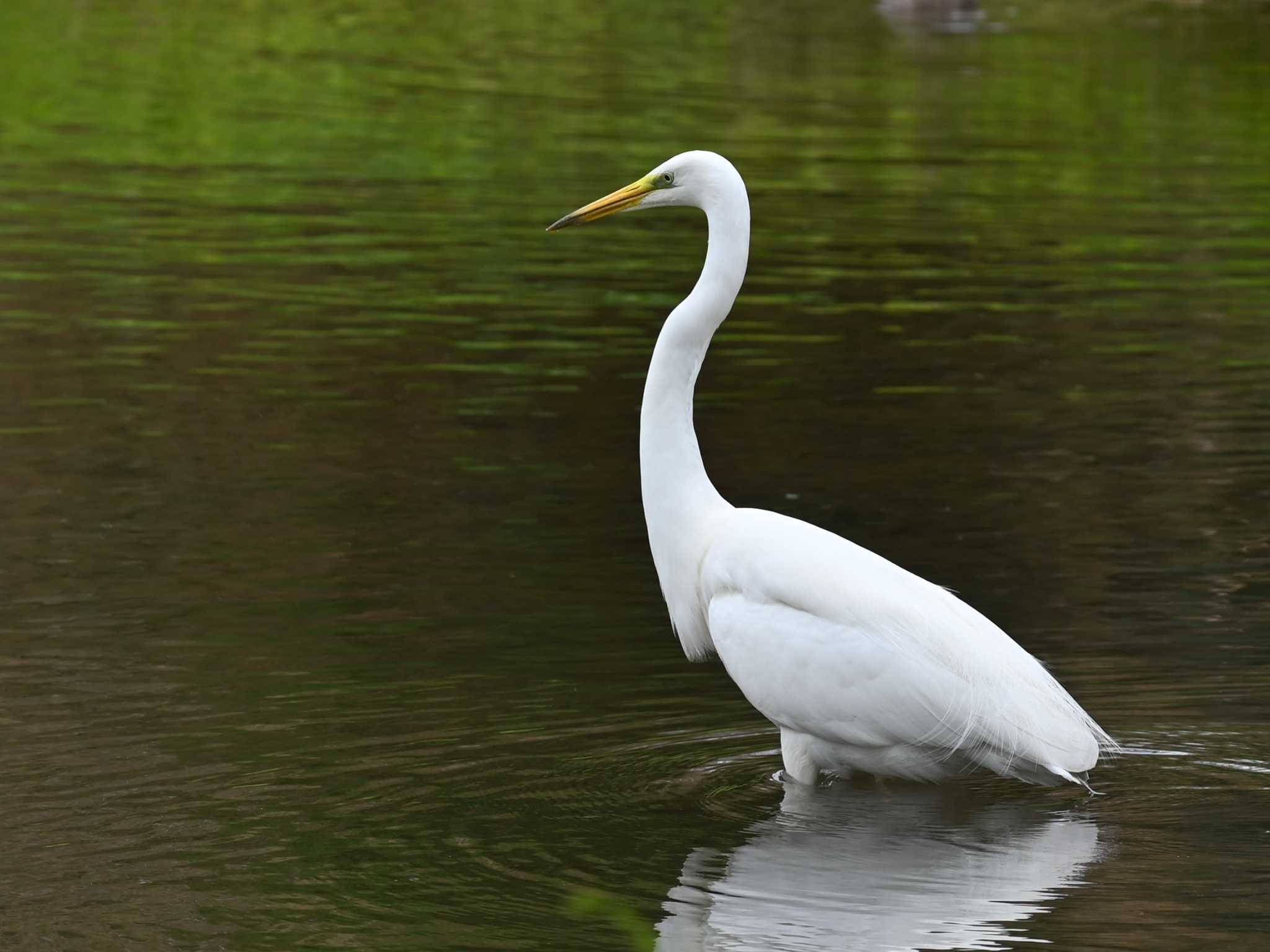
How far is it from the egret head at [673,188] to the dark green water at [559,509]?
1.46 metres

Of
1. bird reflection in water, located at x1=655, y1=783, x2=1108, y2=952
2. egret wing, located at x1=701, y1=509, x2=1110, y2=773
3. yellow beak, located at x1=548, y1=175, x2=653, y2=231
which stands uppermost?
yellow beak, located at x1=548, y1=175, x2=653, y2=231

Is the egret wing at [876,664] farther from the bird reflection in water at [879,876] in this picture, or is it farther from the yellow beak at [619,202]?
the yellow beak at [619,202]

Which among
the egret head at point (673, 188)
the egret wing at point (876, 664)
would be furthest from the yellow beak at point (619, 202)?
the egret wing at point (876, 664)

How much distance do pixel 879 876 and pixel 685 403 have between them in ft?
5.03

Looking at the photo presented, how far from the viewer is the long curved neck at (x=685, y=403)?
616 centimetres

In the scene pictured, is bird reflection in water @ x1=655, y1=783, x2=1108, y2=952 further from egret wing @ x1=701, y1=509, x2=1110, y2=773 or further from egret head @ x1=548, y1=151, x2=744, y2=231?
egret head @ x1=548, y1=151, x2=744, y2=231

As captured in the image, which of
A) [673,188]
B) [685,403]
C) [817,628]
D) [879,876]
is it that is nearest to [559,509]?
[685,403]

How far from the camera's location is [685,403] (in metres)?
6.21

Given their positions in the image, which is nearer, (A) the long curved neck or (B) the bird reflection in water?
(B) the bird reflection in water

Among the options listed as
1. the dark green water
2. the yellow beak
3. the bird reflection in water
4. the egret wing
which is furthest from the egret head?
the bird reflection in water

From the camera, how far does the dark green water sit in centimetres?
529

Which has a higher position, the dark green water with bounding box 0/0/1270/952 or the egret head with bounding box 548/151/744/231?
the egret head with bounding box 548/151/744/231

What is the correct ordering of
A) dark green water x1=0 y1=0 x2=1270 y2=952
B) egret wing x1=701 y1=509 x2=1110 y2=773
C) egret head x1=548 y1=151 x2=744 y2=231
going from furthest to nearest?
egret head x1=548 y1=151 x2=744 y2=231
egret wing x1=701 y1=509 x2=1110 y2=773
dark green water x1=0 y1=0 x2=1270 y2=952

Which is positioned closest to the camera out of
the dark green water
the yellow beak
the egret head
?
the dark green water
